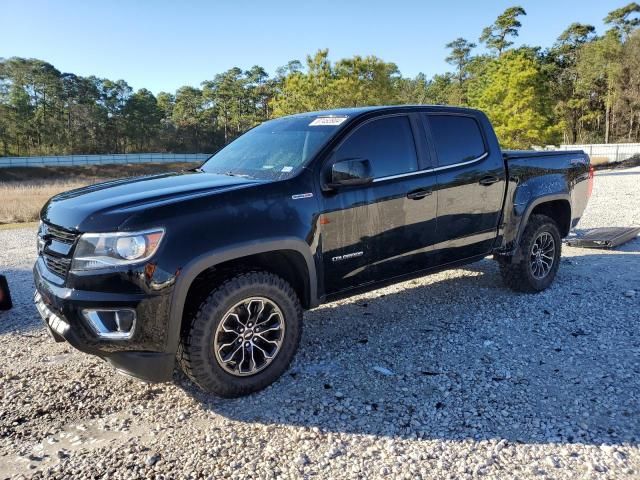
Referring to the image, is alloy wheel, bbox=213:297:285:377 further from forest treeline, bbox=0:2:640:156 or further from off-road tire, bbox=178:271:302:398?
forest treeline, bbox=0:2:640:156

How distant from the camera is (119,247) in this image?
2.95 m

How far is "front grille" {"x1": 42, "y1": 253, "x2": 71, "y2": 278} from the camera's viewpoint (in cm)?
311

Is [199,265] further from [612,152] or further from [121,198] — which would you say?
[612,152]

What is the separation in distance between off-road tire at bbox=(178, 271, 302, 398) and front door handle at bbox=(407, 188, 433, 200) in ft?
4.47

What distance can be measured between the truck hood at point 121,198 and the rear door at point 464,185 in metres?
1.85

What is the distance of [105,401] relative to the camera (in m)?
3.46

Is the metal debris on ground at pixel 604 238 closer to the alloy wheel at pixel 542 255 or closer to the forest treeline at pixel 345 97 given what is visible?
the alloy wheel at pixel 542 255

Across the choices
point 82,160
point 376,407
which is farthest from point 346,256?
point 82,160

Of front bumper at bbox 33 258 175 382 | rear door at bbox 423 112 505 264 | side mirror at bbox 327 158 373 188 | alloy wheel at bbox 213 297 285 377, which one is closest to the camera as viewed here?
front bumper at bbox 33 258 175 382

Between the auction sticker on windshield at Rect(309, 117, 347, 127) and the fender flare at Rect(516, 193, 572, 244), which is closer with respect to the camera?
the auction sticker on windshield at Rect(309, 117, 347, 127)

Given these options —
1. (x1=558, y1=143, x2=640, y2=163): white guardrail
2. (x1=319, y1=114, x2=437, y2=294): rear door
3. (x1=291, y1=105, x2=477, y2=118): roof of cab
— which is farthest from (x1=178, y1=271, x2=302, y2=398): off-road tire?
(x1=558, y1=143, x2=640, y2=163): white guardrail

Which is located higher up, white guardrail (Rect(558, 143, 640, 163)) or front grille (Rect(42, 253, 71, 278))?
white guardrail (Rect(558, 143, 640, 163))

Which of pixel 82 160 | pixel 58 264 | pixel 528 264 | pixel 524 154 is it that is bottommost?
pixel 528 264

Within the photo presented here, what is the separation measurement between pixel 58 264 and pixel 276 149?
74.6 inches
